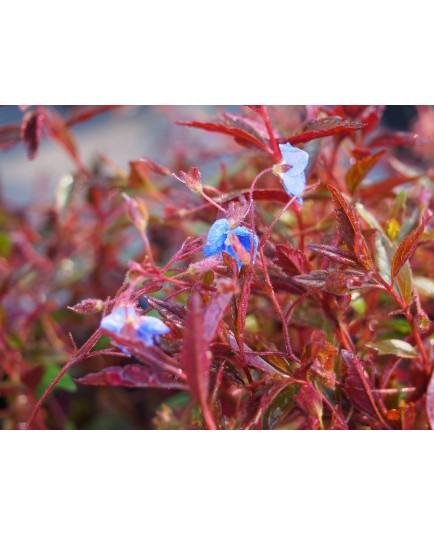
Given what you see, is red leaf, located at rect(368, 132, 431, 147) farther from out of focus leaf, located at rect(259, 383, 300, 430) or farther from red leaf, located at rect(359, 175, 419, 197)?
out of focus leaf, located at rect(259, 383, 300, 430)

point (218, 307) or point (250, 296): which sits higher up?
point (218, 307)

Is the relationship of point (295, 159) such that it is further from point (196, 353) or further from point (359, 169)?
point (196, 353)

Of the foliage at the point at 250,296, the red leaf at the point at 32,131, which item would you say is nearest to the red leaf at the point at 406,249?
the foliage at the point at 250,296

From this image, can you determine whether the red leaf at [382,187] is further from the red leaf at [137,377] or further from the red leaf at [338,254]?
the red leaf at [137,377]

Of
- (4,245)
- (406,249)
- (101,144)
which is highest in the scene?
(406,249)

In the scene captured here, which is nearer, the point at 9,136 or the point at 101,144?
the point at 9,136

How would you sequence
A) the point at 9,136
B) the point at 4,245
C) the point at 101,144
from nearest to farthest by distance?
the point at 9,136
the point at 4,245
the point at 101,144

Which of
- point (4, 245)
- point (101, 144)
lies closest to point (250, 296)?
point (4, 245)

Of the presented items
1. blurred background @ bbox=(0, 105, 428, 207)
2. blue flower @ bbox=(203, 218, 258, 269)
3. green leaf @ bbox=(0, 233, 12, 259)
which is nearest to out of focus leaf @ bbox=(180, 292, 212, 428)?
blue flower @ bbox=(203, 218, 258, 269)
